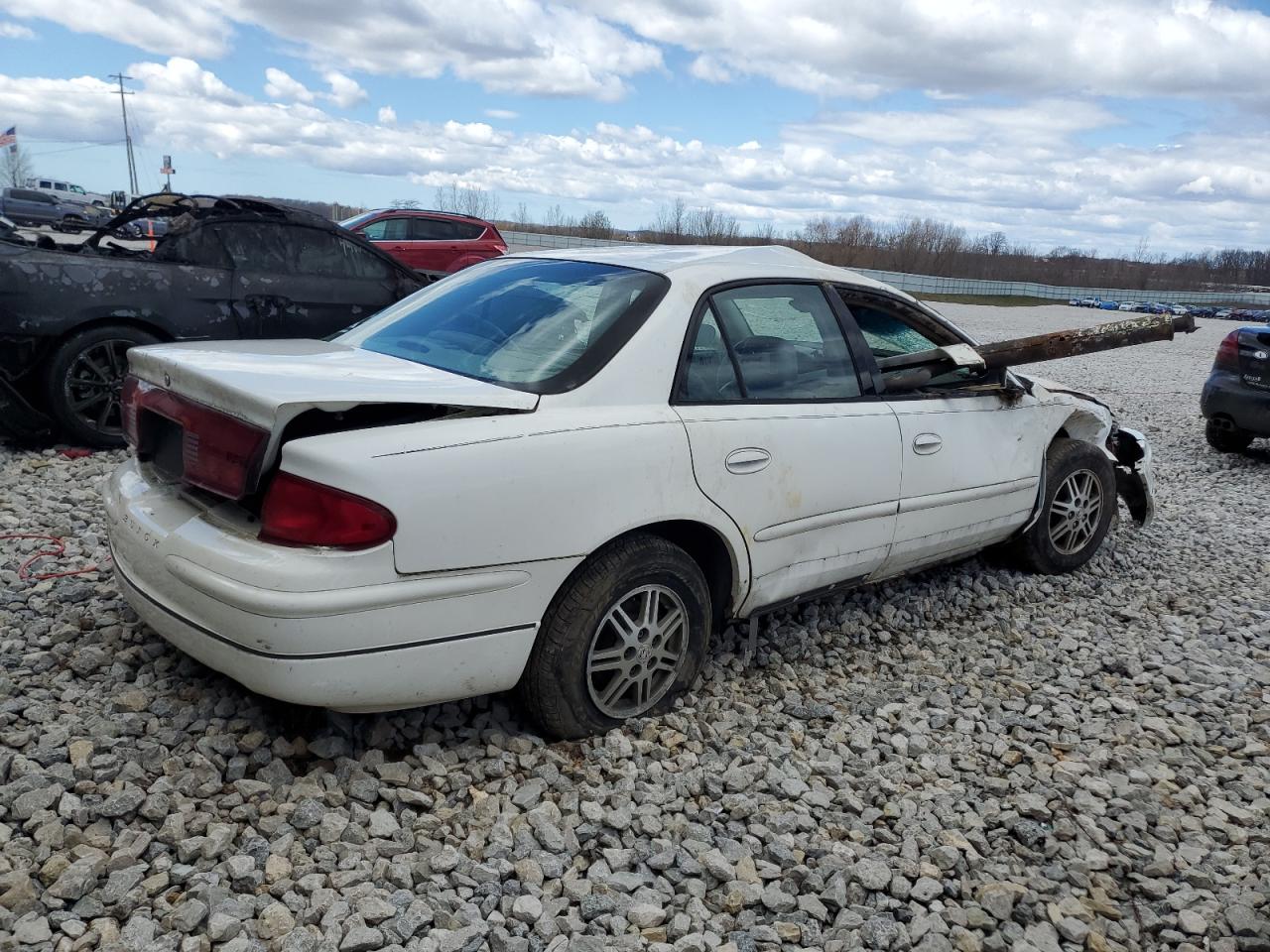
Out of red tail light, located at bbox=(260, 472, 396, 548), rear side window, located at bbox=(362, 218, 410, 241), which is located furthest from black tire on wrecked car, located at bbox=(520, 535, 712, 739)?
rear side window, located at bbox=(362, 218, 410, 241)

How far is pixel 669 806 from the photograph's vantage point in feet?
9.58

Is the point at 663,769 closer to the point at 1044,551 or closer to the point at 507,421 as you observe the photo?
the point at 507,421

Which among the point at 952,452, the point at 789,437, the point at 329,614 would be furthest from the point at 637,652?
the point at 952,452

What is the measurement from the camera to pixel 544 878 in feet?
8.48

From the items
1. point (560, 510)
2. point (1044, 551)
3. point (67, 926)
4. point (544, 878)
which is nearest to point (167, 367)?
point (560, 510)

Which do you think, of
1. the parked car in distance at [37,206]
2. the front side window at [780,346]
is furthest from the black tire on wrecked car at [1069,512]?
the parked car in distance at [37,206]

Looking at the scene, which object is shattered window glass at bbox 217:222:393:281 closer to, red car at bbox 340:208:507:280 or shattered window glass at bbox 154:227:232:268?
shattered window glass at bbox 154:227:232:268

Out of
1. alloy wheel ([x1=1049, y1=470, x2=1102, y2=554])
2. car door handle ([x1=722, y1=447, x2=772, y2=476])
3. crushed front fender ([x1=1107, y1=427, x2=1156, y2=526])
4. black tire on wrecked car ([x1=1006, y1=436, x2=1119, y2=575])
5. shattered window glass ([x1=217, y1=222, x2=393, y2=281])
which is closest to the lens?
car door handle ([x1=722, y1=447, x2=772, y2=476])

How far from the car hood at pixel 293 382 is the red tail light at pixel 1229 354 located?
8597mm

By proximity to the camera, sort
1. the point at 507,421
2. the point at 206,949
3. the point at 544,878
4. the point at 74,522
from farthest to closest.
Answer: the point at 74,522 < the point at 507,421 < the point at 544,878 < the point at 206,949

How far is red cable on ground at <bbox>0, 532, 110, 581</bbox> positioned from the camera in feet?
13.3

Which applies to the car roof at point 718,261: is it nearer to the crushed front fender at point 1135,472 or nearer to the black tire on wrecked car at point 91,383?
the crushed front fender at point 1135,472

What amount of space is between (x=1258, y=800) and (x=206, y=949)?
127 inches

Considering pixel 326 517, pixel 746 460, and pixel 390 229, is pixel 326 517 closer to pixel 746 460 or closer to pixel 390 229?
pixel 746 460
